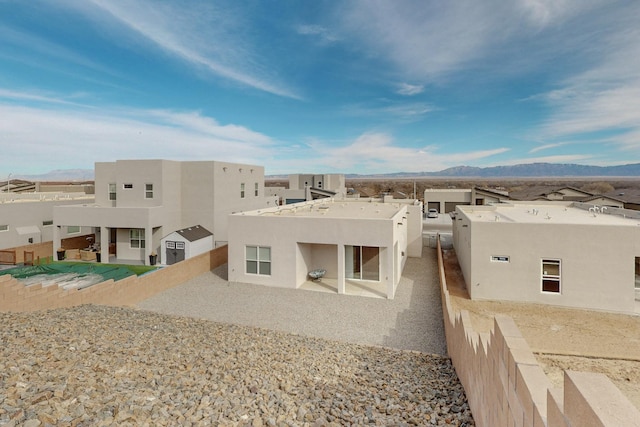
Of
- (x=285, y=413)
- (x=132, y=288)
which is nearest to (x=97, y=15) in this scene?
(x=132, y=288)

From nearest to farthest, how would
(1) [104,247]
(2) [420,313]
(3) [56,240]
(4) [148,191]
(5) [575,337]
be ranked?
(5) [575,337] → (2) [420,313] → (1) [104,247] → (3) [56,240] → (4) [148,191]

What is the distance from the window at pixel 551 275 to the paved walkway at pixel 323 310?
4.39m

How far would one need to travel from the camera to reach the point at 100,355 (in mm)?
6812

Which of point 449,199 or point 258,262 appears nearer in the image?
point 258,262

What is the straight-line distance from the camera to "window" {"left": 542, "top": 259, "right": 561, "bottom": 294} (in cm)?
1366

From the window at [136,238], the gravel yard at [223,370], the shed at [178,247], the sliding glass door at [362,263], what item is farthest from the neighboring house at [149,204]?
the sliding glass door at [362,263]

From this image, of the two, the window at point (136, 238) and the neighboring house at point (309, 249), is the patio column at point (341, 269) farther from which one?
the window at point (136, 238)

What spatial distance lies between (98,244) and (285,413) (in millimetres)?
22530

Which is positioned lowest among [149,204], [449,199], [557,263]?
[557,263]

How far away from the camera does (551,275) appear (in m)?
13.7

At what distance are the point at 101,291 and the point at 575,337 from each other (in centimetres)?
1651

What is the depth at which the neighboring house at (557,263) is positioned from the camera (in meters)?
13.0

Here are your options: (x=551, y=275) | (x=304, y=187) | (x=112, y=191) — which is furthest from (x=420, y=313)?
(x=304, y=187)

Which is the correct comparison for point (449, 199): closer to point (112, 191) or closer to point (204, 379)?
point (112, 191)
